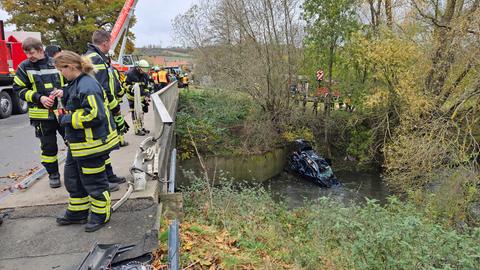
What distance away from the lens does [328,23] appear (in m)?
18.3

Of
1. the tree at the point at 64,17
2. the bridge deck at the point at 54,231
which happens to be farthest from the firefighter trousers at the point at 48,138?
the tree at the point at 64,17

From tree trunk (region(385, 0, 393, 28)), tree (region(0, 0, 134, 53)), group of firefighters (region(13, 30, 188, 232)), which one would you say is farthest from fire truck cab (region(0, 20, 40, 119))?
tree (region(0, 0, 134, 53))

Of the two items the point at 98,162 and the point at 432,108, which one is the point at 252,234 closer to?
the point at 98,162

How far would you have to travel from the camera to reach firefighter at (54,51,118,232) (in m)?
3.51

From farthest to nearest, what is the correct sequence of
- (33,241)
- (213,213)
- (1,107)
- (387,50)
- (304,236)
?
(387,50)
(1,107)
(304,236)
(213,213)
(33,241)

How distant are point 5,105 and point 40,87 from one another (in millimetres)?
9096

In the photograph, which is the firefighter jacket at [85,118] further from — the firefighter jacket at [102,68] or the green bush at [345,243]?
the green bush at [345,243]

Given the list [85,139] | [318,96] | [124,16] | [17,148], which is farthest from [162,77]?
[85,139]

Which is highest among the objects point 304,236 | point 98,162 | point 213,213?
point 98,162

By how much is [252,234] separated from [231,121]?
13273mm

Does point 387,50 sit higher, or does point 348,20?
point 348,20

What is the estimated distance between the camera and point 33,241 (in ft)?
11.9

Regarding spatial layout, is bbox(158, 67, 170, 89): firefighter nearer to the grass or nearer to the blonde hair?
the grass

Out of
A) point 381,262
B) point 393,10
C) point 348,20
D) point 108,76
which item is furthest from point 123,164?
point 348,20
